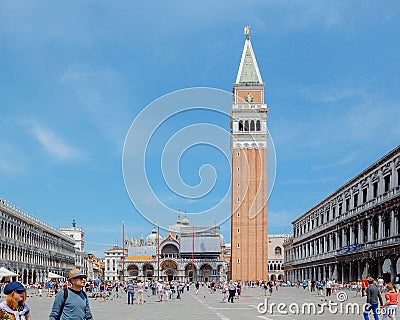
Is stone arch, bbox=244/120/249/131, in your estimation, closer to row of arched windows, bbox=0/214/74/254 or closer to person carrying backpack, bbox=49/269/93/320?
row of arched windows, bbox=0/214/74/254

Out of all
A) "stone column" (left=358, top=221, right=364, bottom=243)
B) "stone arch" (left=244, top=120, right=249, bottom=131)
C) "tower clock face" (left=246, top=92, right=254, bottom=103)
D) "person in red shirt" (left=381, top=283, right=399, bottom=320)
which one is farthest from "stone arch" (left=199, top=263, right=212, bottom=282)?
"person in red shirt" (left=381, top=283, right=399, bottom=320)

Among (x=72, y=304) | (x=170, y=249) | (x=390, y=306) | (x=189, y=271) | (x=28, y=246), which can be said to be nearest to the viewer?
(x=72, y=304)

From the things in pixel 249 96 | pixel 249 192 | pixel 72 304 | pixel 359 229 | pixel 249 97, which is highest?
pixel 249 96

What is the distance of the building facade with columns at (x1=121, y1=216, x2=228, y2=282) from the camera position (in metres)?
127

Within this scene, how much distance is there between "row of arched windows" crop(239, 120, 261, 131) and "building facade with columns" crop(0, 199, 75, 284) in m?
38.0

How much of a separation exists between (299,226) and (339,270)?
101 ft

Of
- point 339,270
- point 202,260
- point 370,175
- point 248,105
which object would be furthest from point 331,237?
point 202,260

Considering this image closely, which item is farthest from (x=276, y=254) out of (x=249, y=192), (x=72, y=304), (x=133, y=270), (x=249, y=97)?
(x=72, y=304)

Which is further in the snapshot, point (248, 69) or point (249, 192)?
point (248, 69)

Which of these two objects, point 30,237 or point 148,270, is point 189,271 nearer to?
point 148,270

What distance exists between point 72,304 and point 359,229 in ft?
176

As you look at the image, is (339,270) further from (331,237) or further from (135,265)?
(135,265)

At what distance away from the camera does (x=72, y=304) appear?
796 cm

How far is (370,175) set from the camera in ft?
181
